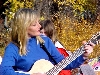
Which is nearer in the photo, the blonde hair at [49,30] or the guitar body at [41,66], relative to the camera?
the guitar body at [41,66]

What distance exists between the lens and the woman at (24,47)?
132 inches

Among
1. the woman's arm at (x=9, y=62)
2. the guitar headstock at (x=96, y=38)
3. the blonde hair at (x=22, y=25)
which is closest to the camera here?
the guitar headstock at (x=96, y=38)

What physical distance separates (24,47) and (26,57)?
91mm

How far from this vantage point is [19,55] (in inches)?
133

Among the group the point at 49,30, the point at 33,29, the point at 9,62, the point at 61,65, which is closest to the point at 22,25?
the point at 33,29

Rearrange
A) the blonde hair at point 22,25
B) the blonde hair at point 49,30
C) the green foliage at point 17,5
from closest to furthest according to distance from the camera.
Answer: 1. the blonde hair at point 22,25
2. the blonde hair at point 49,30
3. the green foliage at point 17,5

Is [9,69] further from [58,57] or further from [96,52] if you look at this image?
[96,52]

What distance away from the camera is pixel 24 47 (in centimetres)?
341

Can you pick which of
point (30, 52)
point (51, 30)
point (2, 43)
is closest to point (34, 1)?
point (2, 43)

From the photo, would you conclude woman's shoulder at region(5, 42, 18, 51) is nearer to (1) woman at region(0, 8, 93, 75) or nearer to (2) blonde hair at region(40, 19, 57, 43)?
(1) woman at region(0, 8, 93, 75)

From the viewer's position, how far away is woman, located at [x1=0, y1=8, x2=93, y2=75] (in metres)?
3.36

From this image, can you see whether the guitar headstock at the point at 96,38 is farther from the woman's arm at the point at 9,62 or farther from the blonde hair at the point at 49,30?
the blonde hair at the point at 49,30

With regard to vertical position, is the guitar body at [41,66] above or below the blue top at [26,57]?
below

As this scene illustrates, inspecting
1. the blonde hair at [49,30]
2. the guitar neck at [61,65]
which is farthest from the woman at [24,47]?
the blonde hair at [49,30]
